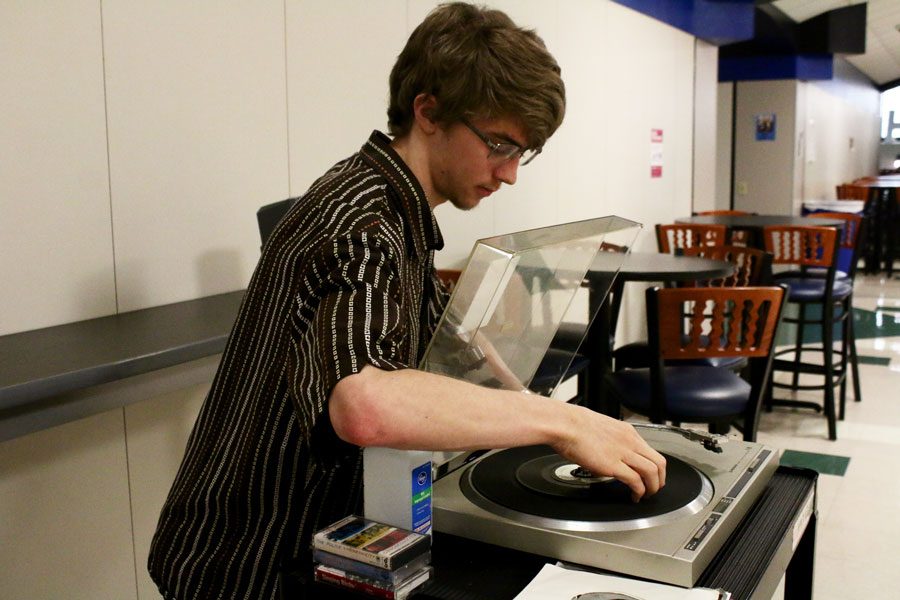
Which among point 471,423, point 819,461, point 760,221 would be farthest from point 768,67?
point 471,423

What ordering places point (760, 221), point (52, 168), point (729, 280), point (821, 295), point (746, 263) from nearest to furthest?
1. point (52, 168)
2. point (746, 263)
3. point (729, 280)
4. point (821, 295)
5. point (760, 221)

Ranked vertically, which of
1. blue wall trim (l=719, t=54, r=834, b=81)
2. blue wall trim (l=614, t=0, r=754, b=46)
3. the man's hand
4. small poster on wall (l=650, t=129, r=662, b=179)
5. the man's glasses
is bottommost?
the man's hand

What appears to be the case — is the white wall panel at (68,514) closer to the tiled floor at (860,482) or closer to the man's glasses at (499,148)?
the man's glasses at (499,148)

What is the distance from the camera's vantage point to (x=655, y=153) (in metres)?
5.83

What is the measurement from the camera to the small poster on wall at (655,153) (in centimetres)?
576

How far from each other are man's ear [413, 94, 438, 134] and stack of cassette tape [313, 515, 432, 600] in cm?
55

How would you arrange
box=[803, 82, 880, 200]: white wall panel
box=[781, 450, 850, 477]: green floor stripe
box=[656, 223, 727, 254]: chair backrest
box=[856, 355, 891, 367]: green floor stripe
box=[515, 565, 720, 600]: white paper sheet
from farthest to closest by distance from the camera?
box=[803, 82, 880, 200]: white wall panel
box=[856, 355, 891, 367]: green floor stripe
box=[656, 223, 727, 254]: chair backrest
box=[781, 450, 850, 477]: green floor stripe
box=[515, 565, 720, 600]: white paper sheet

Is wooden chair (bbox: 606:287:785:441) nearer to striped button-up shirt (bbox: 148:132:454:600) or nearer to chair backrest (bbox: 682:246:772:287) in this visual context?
chair backrest (bbox: 682:246:772:287)

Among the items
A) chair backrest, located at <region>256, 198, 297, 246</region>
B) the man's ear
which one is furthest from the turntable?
chair backrest, located at <region>256, 198, 297, 246</region>

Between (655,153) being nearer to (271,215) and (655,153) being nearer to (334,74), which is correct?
(334,74)

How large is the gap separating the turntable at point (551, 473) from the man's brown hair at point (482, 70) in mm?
176

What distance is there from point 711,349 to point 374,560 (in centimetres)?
208

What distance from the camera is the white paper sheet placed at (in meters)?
0.83

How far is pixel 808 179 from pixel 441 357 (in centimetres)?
1122
